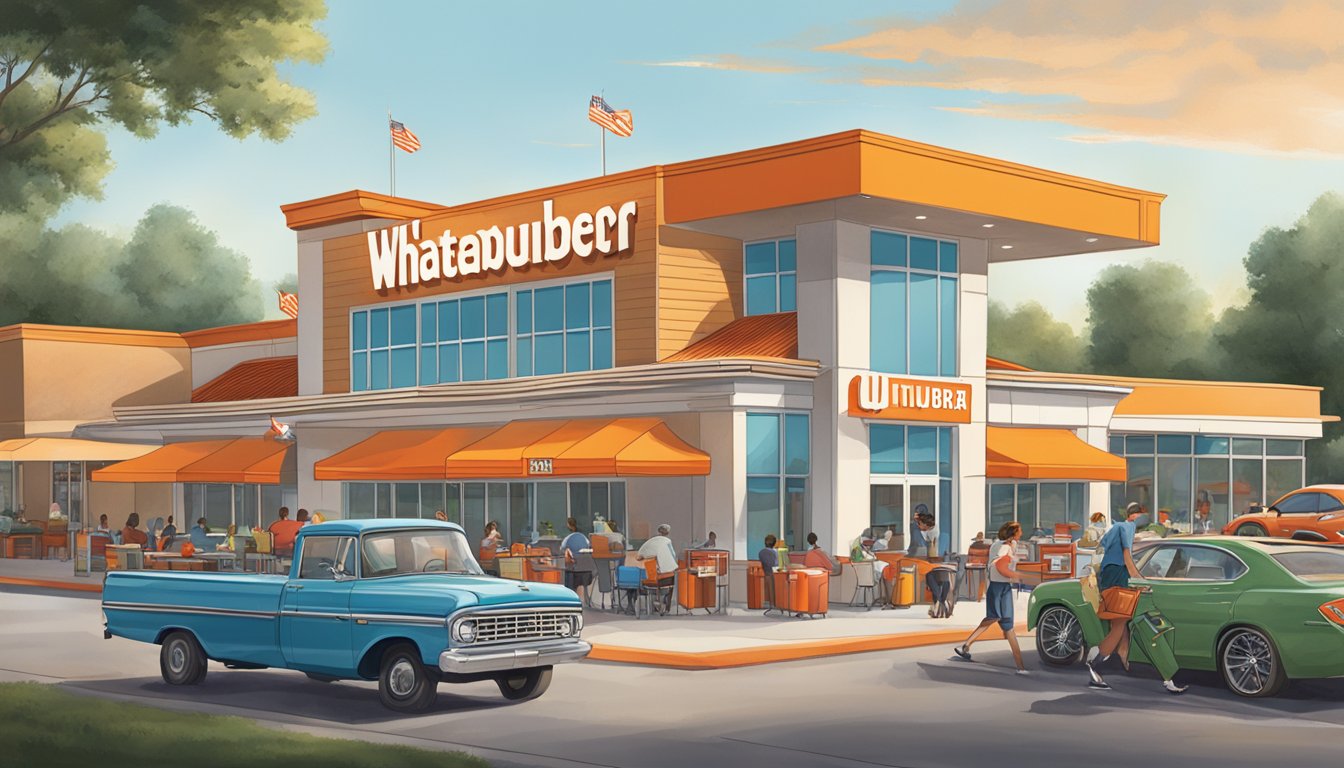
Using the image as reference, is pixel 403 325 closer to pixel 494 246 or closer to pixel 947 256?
pixel 494 246

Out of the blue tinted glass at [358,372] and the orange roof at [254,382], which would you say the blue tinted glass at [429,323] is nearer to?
the blue tinted glass at [358,372]

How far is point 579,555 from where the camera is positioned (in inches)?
1065

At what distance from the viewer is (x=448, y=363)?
1540 inches

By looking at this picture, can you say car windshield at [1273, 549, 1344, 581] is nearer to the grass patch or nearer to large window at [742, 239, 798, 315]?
the grass patch

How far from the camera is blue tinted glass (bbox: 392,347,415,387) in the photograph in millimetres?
40062

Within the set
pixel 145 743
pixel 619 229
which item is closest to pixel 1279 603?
pixel 145 743

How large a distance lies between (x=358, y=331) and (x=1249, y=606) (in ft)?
94.1

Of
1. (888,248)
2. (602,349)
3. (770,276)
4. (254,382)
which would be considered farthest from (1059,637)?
(254,382)

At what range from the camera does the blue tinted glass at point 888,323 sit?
1230 inches

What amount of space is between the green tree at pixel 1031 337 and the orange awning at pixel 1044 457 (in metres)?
93.2

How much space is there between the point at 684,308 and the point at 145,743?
21.1 meters

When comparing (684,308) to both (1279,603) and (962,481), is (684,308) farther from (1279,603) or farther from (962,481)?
(1279,603)

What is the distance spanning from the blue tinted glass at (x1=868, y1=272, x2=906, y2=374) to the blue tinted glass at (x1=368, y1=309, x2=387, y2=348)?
46.7ft

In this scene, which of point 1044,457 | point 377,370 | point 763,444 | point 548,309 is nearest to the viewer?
point 763,444
